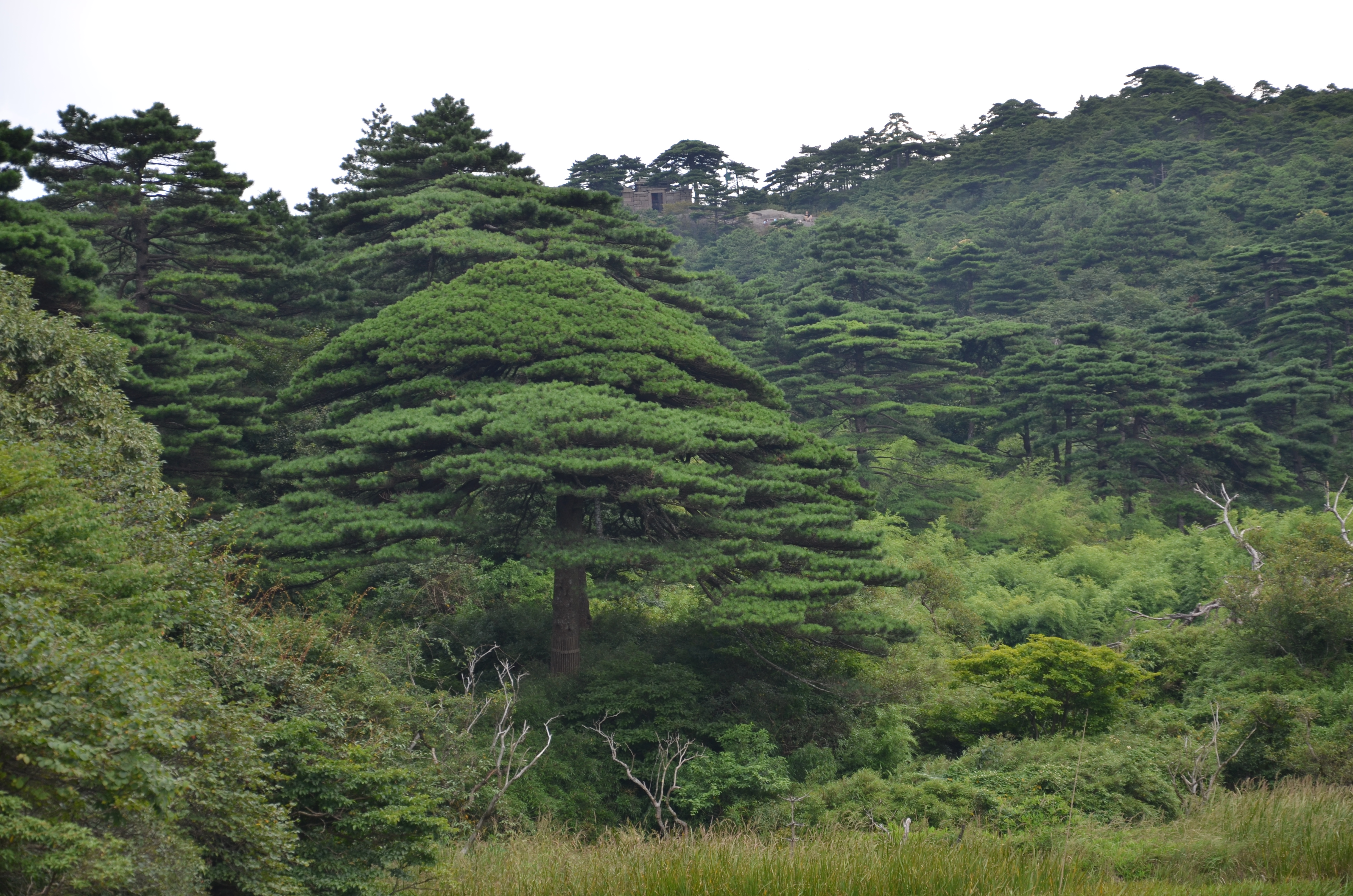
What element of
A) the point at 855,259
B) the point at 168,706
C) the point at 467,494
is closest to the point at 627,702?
the point at 467,494

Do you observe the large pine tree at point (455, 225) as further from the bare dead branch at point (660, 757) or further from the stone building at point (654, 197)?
the stone building at point (654, 197)

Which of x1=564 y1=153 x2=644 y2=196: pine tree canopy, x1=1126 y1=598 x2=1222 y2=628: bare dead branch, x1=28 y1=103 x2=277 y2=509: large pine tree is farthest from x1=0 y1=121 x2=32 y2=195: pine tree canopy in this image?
x1=564 y1=153 x2=644 y2=196: pine tree canopy

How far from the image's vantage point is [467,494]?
15.9 meters

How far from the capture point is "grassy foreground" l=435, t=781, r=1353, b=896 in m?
4.74

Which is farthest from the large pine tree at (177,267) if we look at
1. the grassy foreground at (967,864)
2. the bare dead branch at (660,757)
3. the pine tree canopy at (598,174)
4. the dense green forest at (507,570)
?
the pine tree canopy at (598,174)

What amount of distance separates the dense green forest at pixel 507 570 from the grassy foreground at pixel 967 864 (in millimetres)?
1094

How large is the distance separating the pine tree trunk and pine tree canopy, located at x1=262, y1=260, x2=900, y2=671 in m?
0.04

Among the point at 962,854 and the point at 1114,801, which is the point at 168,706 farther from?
the point at 1114,801

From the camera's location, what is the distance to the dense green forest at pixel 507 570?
23.4 ft

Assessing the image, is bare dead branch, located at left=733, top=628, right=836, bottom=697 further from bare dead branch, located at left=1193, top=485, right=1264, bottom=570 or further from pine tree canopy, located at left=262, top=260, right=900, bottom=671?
bare dead branch, located at left=1193, top=485, right=1264, bottom=570

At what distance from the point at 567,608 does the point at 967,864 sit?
11.3 meters

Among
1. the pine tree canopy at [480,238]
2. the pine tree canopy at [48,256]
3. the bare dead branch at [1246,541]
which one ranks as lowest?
the bare dead branch at [1246,541]

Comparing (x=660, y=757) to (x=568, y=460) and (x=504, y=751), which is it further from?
(x=568, y=460)

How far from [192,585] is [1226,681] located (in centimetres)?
1540
